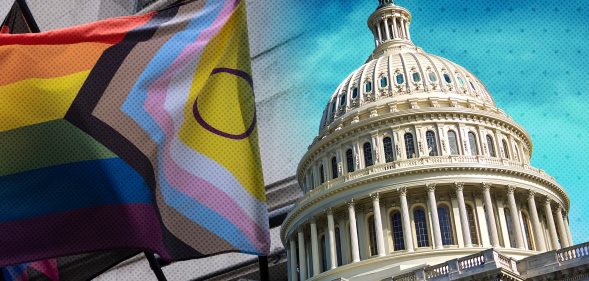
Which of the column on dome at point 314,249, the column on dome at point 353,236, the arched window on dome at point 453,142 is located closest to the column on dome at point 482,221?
the arched window on dome at point 453,142

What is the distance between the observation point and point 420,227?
49438mm

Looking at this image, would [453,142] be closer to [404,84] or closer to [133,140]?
[404,84]

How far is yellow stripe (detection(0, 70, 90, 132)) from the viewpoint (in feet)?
31.4

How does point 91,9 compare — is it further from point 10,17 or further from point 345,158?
point 10,17

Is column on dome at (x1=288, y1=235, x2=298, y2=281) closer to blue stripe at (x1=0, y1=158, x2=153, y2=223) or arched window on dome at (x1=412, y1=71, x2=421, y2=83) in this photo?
arched window on dome at (x1=412, y1=71, x2=421, y2=83)

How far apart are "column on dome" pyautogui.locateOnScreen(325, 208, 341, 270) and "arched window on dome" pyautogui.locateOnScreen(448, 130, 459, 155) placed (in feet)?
33.0

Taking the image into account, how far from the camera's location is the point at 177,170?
896 centimetres

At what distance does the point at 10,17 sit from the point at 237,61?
4.18 m

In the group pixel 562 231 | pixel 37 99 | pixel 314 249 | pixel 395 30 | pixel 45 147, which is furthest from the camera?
pixel 395 30

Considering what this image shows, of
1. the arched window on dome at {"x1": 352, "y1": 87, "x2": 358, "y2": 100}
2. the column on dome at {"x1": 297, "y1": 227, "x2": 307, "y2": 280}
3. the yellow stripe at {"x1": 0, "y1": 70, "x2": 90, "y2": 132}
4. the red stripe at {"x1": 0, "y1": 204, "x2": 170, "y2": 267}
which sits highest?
the arched window on dome at {"x1": 352, "y1": 87, "x2": 358, "y2": 100}

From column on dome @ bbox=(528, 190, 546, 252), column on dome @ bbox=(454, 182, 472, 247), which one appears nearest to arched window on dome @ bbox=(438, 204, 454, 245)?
column on dome @ bbox=(454, 182, 472, 247)

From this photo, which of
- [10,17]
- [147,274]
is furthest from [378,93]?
[10,17]

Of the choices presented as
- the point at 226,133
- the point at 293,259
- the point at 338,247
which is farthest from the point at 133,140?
the point at 293,259

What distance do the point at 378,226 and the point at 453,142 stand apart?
9.53m
